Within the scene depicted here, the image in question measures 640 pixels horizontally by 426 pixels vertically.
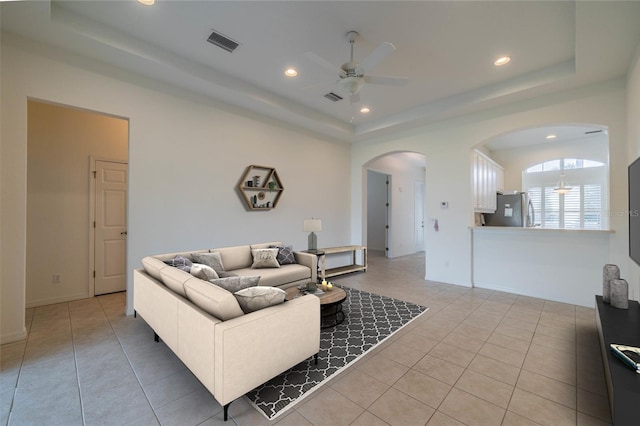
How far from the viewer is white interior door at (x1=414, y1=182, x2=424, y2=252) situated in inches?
358

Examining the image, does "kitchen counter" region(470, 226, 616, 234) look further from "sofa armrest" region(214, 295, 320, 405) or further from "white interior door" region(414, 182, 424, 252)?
"white interior door" region(414, 182, 424, 252)

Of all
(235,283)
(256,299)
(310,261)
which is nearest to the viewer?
(256,299)

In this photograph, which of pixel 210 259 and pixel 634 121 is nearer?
pixel 634 121

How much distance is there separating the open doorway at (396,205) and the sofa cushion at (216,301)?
5870 mm

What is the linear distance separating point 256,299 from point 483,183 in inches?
198

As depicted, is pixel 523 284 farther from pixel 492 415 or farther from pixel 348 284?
pixel 492 415

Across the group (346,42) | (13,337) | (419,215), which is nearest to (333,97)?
(346,42)

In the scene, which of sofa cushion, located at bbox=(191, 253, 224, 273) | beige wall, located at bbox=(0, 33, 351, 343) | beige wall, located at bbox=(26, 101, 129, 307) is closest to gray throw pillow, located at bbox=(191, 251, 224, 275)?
sofa cushion, located at bbox=(191, 253, 224, 273)

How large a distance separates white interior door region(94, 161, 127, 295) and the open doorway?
18.0ft

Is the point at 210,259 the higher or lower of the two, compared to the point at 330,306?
higher

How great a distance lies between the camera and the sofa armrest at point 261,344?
1649mm

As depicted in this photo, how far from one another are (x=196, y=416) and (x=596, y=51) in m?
4.95

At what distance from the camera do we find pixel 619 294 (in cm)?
251

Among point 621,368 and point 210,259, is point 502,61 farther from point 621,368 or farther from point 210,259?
point 210,259
